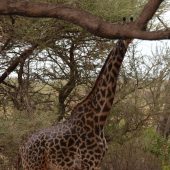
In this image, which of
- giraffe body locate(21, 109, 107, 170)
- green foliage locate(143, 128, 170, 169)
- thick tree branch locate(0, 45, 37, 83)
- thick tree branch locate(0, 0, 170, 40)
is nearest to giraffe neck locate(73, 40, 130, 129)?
giraffe body locate(21, 109, 107, 170)

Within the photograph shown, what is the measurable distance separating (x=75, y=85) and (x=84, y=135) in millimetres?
3635

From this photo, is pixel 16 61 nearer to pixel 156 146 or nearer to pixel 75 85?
pixel 75 85

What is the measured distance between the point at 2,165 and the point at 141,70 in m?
3.44

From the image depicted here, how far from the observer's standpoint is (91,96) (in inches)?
259

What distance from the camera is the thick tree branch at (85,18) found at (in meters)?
3.57

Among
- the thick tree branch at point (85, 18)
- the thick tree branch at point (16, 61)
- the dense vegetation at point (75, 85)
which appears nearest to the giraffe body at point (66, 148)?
the dense vegetation at point (75, 85)

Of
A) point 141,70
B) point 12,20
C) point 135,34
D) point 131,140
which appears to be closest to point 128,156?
point 131,140

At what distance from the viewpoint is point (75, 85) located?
9.98m

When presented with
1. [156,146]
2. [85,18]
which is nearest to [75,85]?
[156,146]

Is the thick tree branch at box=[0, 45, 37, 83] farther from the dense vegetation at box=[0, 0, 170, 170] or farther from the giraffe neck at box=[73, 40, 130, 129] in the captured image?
the giraffe neck at box=[73, 40, 130, 129]

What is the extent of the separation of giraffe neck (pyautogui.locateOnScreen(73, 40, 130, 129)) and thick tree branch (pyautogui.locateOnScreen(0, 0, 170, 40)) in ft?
8.97

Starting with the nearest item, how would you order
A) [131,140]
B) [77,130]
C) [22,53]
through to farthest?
[77,130] → [22,53] → [131,140]

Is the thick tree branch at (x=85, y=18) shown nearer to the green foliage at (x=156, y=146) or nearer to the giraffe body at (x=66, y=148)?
the giraffe body at (x=66, y=148)

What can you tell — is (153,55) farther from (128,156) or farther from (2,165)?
(2,165)
